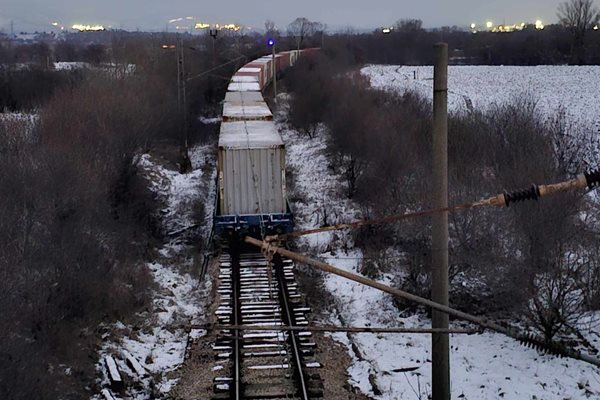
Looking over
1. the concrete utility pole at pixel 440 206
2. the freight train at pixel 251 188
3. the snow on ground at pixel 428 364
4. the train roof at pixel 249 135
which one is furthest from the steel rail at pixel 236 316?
the train roof at pixel 249 135

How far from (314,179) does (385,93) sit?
7.73m

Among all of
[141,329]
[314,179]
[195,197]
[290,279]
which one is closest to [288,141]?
[314,179]

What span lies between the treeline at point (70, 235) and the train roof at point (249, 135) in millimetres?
3498

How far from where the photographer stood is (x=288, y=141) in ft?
129

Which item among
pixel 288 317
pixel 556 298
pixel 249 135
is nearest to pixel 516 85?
pixel 249 135

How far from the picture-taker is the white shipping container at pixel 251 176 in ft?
61.0

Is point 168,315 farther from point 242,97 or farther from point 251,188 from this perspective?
point 242,97

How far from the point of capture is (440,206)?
8.13 meters

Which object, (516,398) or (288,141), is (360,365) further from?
(288,141)

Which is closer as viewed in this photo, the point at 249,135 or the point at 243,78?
the point at 249,135

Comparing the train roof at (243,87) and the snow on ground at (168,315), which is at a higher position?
the train roof at (243,87)

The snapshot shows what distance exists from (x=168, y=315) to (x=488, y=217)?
7444mm

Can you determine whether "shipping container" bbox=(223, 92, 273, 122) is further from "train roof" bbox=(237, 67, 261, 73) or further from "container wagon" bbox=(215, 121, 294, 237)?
"train roof" bbox=(237, 67, 261, 73)

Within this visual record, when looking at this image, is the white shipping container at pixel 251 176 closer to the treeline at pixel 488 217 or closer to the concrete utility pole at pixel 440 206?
the treeline at pixel 488 217
